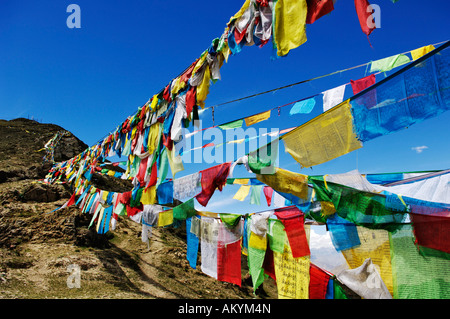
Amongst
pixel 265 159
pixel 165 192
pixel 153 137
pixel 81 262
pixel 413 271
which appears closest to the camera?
pixel 413 271

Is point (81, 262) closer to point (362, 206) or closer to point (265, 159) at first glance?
point (265, 159)

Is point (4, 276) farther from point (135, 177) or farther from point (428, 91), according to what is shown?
point (428, 91)

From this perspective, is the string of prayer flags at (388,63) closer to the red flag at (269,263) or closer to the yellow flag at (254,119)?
the yellow flag at (254,119)

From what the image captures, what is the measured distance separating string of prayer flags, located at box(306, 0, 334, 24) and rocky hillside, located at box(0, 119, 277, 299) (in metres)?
7.93

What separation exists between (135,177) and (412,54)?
7511mm

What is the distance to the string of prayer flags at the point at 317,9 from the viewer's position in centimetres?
330

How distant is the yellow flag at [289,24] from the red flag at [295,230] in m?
2.63

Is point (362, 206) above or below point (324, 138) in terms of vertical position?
below

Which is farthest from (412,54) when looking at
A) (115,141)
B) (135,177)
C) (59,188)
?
(59,188)

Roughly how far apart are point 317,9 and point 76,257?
1043 centimetres

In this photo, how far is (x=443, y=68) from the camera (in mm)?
2584

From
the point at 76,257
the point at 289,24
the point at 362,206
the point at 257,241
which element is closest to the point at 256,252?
the point at 257,241

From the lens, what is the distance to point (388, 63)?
606 cm

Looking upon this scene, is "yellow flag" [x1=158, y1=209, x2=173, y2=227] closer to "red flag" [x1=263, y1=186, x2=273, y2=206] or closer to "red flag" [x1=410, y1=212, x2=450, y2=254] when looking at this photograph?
"red flag" [x1=263, y1=186, x2=273, y2=206]
